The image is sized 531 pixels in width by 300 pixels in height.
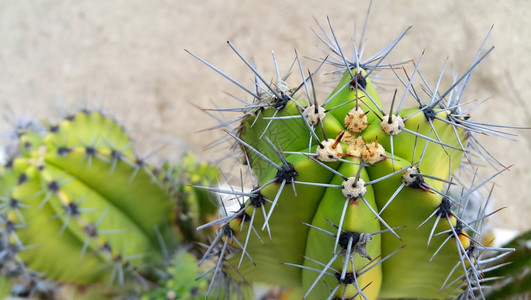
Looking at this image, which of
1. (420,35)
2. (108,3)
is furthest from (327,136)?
(108,3)

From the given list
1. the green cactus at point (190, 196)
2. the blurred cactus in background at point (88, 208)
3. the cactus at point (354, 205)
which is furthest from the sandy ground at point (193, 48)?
→ the cactus at point (354, 205)

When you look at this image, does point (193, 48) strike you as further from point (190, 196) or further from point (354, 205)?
point (354, 205)

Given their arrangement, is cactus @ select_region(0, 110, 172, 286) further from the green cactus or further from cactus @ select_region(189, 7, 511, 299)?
cactus @ select_region(189, 7, 511, 299)

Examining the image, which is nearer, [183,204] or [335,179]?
[335,179]

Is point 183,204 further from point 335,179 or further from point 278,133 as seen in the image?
point 335,179

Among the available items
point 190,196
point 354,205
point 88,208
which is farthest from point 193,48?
point 354,205

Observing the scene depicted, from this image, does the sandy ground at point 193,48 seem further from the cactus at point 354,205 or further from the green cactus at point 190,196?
the cactus at point 354,205
